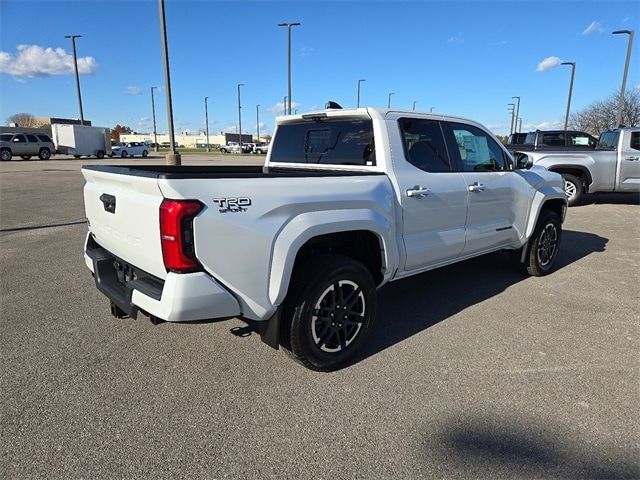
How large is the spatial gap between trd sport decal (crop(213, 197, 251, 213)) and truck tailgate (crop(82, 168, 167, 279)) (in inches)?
13.0

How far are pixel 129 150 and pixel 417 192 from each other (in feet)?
154

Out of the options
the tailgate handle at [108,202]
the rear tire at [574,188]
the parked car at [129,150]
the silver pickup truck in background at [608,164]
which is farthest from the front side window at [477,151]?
the parked car at [129,150]

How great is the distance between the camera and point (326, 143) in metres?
4.18

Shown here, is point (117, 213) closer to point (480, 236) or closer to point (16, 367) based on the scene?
point (16, 367)

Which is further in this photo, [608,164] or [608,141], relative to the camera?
[608,141]

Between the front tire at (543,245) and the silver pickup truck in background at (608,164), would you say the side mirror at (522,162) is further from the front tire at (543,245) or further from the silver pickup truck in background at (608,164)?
the silver pickup truck in background at (608,164)

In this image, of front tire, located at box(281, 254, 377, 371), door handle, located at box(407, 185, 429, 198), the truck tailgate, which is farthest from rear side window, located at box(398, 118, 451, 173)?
the truck tailgate

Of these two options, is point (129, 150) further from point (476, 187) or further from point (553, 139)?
point (476, 187)

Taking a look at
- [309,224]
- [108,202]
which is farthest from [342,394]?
[108,202]

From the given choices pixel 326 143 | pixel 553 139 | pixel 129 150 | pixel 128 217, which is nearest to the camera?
pixel 128 217

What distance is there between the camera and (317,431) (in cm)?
259

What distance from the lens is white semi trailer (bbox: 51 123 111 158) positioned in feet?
125

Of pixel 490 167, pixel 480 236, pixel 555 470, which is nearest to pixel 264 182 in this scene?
pixel 555 470

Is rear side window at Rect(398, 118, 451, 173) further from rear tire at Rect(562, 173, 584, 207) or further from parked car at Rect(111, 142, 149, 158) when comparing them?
parked car at Rect(111, 142, 149, 158)
